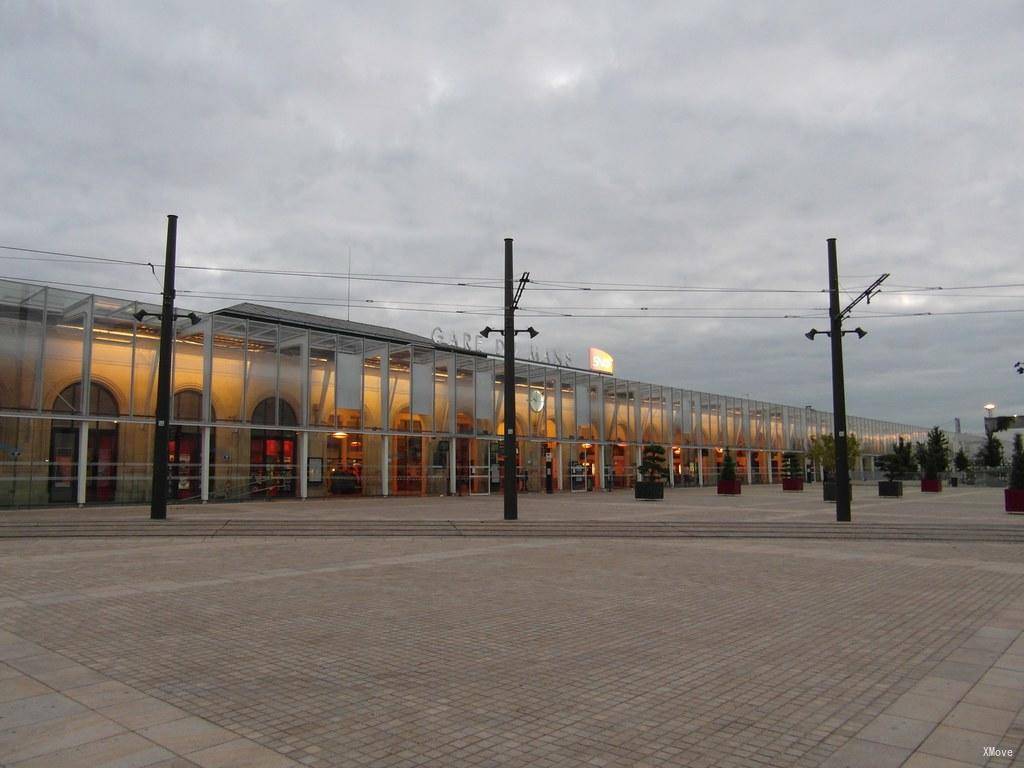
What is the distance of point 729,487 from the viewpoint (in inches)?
1612

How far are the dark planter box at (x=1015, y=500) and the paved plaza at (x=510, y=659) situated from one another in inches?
462

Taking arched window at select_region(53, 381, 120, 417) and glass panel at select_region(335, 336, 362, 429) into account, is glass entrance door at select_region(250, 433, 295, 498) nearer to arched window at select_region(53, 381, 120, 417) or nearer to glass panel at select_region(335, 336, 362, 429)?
glass panel at select_region(335, 336, 362, 429)

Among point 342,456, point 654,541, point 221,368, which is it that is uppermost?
point 221,368

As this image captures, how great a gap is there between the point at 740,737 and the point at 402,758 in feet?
7.66

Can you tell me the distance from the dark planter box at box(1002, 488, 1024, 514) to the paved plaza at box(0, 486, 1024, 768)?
1174 centimetres

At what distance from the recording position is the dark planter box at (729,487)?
134 ft

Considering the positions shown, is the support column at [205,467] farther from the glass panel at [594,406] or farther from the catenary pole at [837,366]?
the glass panel at [594,406]

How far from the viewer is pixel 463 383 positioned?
1615 inches

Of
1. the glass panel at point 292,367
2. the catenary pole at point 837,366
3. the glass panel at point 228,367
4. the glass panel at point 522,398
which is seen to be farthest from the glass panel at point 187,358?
the catenary pole at point 837,366

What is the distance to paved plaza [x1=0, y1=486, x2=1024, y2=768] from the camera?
4.98m

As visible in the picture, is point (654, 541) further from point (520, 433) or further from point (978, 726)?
point (520, 433)

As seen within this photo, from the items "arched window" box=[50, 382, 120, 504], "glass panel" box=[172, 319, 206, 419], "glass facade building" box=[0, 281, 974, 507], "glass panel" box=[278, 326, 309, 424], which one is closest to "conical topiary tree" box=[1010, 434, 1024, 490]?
"glass facade building" box=[0, 281, 974, 507]

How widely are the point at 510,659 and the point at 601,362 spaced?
50248mm

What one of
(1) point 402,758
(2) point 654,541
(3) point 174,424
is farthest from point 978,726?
(3) point 174,424
